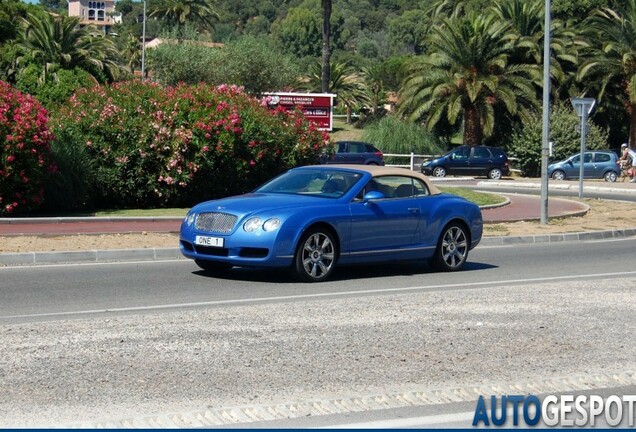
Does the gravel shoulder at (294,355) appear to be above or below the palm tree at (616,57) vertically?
below

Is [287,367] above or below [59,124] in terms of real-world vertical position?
below

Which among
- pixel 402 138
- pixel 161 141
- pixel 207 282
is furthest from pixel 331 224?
pixel 402 138

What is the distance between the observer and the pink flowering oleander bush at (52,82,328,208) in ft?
84.4

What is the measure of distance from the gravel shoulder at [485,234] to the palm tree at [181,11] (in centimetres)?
6649

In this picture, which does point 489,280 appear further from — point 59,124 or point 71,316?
point 59,124

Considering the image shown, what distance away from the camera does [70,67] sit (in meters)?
56.5

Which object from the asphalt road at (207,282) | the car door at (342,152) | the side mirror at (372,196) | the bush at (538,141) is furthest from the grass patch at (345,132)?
the side mirror at (372,196)

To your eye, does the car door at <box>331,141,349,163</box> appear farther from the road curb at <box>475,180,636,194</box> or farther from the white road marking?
the white road marking

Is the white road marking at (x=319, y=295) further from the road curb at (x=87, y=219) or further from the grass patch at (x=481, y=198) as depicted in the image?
the grass patch at (x=481, y=198)

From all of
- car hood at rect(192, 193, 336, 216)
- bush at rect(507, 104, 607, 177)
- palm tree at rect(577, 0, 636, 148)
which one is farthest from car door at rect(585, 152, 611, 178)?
car hood at rect(192, 193, 336, 216)

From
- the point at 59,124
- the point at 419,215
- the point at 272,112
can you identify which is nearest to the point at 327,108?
the point at 272,112

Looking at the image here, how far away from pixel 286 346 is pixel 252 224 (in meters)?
4.76

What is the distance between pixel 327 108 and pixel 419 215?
34488 millimetres

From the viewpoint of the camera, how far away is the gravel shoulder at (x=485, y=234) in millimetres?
17500
